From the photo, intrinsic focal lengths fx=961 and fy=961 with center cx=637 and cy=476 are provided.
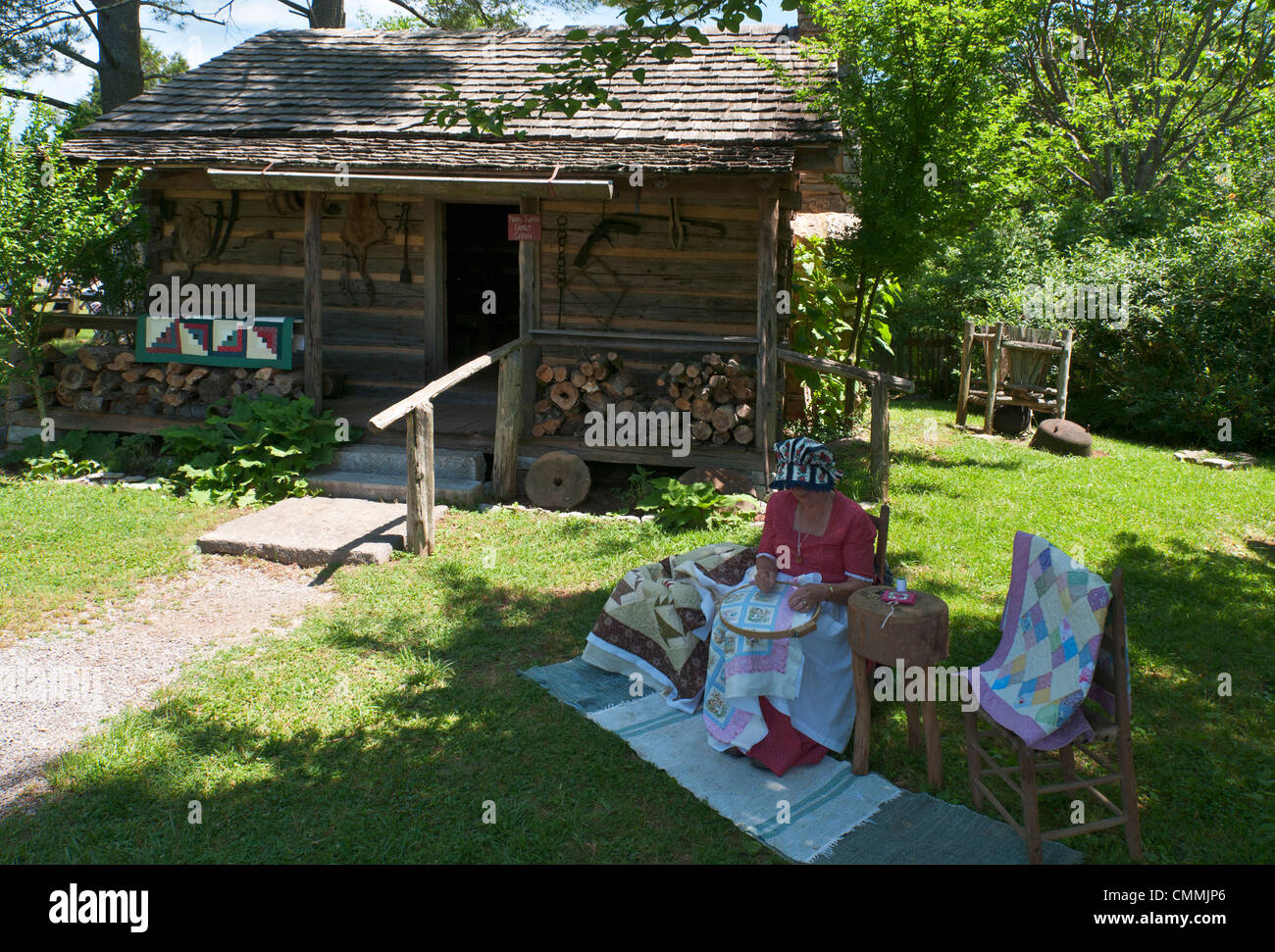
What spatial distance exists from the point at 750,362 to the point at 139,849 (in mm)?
6892

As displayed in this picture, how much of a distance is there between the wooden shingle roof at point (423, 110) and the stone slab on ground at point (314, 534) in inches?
133

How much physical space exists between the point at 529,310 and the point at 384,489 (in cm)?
219

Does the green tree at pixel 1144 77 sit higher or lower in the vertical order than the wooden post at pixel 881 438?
higher

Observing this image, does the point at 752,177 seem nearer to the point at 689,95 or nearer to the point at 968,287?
the point at 689,95

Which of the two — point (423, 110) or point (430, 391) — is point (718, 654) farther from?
point (423, 110)

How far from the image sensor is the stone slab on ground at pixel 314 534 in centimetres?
700

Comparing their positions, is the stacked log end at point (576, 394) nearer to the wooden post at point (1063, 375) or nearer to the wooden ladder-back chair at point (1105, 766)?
the wooden ladder-back chair at point (1105, 766)

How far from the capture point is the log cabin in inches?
346

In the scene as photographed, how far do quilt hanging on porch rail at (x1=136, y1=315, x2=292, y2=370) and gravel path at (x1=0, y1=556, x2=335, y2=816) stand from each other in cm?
316

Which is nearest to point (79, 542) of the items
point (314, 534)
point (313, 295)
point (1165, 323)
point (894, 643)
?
point (314, 534)

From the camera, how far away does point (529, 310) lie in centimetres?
916

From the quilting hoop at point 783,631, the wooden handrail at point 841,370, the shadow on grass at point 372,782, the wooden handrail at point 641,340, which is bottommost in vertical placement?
the shadow on grass at point 372,782

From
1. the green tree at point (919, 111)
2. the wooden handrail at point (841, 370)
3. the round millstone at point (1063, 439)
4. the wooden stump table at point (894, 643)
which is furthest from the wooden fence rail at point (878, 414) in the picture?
the wooden stump table at point (894, 643)

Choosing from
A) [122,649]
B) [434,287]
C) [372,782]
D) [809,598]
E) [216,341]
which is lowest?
[372,782]
